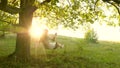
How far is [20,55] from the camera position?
24.3 metres

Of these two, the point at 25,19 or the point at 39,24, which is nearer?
the point at 25,19

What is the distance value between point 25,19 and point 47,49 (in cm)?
866

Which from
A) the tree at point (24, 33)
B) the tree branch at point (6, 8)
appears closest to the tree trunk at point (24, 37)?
the tree at point (24, 33)

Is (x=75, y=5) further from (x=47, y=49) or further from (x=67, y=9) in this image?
(x=47, y=49)

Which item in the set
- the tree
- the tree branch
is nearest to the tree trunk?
the tree

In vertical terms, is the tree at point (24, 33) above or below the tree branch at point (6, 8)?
below

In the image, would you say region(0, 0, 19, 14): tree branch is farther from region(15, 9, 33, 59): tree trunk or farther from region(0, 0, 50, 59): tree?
region(15, 9, 33, 59): tree trunk

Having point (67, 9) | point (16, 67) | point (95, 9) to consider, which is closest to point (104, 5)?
point (95, 9)

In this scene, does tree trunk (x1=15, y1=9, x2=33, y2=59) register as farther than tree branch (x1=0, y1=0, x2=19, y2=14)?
Yes

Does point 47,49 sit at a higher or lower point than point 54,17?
lower

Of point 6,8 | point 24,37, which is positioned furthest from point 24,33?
point 6,8

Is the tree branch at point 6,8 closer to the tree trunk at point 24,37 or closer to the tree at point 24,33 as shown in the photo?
the tree at point 24,33

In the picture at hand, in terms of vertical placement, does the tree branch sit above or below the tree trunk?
above

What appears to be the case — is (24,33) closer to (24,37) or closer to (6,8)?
(24,37)
